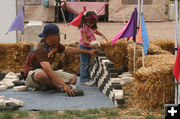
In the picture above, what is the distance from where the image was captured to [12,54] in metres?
8.57

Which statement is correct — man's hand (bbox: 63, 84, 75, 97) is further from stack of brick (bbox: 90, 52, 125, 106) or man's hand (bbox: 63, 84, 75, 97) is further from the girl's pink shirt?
the girl's pink shirt

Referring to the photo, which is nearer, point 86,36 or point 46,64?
point 46,64

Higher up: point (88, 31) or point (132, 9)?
point (132, 9)

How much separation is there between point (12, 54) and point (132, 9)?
11114 mm

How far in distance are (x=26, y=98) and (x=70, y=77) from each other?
1.05 metres

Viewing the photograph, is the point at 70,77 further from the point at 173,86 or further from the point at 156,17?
the point at 156,17

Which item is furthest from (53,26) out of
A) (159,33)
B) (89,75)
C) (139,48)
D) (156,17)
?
(156,17)

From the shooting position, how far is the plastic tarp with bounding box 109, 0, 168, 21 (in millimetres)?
18797

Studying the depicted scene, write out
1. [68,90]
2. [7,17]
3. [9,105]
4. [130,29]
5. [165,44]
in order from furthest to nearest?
[7,17], [165,44], [130,29], [68,90], [9,105]

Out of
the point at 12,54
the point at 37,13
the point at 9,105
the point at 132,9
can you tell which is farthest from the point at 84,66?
the point at 132,9

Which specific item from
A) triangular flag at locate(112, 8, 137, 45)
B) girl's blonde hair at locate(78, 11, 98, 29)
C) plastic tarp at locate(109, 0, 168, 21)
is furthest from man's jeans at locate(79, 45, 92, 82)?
plastic tarp at locate(109, 0, 168, 21)

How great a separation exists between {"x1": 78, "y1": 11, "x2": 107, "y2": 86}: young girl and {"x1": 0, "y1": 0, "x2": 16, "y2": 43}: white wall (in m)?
3.03

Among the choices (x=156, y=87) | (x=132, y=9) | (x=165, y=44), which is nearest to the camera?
(x=156, y=87)

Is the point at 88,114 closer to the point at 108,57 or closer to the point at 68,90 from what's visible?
the point at 68,90
